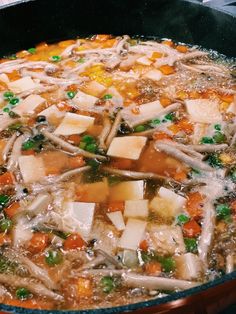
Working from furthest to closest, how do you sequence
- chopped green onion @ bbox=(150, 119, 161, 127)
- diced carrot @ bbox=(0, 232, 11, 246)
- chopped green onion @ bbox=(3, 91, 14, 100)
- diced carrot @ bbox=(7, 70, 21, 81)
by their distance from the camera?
diced carrot @ bbox=(7, 70, 21, 81) < chopped green onion @ bbox=(3, 91, 14, 100) < chopped green onion @ bbox=(150, 119, 161, 127) < diced carrot @ bbox=(0, 232, 11, 246)

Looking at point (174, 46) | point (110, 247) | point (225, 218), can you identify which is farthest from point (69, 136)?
point (174, 46)

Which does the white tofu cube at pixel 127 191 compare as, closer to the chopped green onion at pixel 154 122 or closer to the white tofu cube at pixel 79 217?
the white tofu cube at pixel 79 217

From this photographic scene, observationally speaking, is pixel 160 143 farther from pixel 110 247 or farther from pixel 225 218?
pixel 110 247

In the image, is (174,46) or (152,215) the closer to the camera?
(152,215)

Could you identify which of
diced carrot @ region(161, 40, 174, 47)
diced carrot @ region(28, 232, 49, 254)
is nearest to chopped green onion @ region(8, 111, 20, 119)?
diced carrot @ region(28, 232, 49, 254)

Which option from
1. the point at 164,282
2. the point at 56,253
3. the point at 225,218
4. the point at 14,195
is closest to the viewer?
the point at 164,282

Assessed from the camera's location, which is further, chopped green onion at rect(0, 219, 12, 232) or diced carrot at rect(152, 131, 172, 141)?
diced carrot at rect(152, 131, 172, 141)

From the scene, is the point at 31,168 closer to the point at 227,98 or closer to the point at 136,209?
the point at 136,209

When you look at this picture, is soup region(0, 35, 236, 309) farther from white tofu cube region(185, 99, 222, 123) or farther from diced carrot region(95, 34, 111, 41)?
diced carrot region(95, 34, 111, 41)
